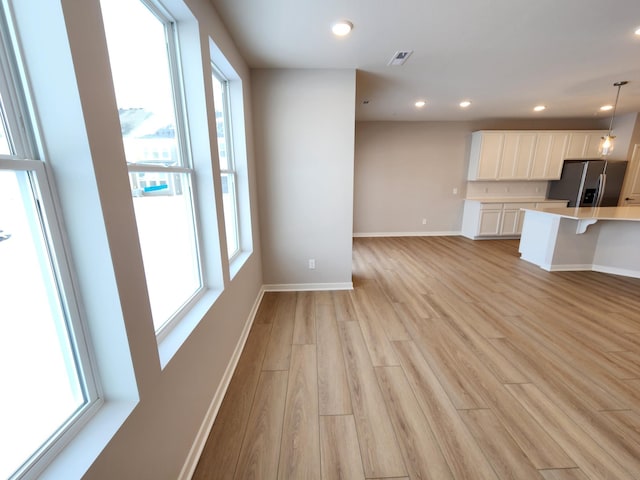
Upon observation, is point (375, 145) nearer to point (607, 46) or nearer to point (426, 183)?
point (426, 183)

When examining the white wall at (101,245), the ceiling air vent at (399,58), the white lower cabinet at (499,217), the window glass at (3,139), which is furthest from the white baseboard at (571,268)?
the window glass at (3,139)

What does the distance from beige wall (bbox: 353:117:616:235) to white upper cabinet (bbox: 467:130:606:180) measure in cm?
43

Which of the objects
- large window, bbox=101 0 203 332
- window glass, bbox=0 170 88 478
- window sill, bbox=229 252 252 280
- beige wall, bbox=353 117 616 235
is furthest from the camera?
beige wall, bbox=353 117 616 235

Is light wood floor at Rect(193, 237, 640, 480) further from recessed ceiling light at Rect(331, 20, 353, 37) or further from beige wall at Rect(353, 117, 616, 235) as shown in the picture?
beige wall at Rect(353, 117, 616, 235)

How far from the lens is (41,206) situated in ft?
2.35

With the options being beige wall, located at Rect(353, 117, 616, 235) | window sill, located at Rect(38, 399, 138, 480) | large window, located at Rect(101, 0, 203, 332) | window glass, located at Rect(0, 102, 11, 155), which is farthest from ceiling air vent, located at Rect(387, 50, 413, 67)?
beige wall, located at Rect(353, 117, 616, 235)

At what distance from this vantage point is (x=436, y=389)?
1.81 metres

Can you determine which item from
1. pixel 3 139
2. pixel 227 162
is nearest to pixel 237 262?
pixel 227 162

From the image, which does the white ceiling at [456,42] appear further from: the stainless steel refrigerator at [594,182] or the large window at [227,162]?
the stainless steel refrigerator at [594,182]

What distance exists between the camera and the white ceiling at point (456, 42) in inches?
71.1

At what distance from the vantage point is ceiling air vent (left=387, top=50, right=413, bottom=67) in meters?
2.44

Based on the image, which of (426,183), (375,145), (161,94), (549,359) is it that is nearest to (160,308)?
(161,94)

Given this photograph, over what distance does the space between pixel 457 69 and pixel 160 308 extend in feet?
11.8

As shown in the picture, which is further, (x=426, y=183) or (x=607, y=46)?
(x=426, y=183)
